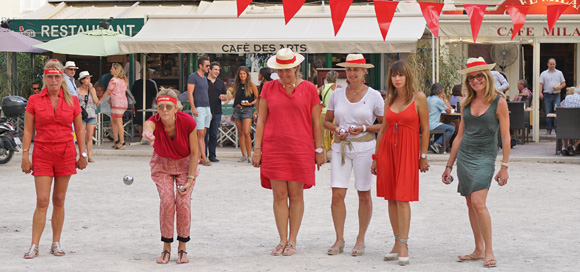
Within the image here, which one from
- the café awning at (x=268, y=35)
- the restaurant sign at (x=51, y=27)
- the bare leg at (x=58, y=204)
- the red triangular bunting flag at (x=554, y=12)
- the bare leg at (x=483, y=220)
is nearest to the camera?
the bare leg at (x=483, y=220)

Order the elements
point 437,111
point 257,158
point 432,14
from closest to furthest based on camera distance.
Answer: point 257,158
point 432,14
point 437,111

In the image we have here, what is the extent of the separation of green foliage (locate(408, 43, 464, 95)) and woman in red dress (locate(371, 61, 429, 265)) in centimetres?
1162

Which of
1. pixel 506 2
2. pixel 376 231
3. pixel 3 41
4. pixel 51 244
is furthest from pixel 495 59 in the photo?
pixel 51 244

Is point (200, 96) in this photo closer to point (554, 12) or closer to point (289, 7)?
point (289, 7)

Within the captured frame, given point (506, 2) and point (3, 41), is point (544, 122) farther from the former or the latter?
point (3, 41)

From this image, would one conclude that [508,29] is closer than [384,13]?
No

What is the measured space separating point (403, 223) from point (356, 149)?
820 mm

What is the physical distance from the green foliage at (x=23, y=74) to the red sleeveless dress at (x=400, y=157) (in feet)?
46.8

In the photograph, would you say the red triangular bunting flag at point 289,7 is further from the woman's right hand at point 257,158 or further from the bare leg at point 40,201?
the bare leg at point 40,201

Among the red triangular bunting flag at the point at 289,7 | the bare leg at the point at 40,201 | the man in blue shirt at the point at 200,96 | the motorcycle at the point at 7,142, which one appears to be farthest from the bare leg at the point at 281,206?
the motorcycle at the point at 7,142

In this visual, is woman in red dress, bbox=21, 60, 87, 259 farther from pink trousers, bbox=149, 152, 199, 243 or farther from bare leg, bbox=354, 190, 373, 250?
bare leg, bbox=354, 190, 373, 250

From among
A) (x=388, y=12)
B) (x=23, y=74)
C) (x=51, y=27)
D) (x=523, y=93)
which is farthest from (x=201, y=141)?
(x=51, y=27)

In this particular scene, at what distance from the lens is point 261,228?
873 cm

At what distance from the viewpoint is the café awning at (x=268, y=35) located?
1770 cm
